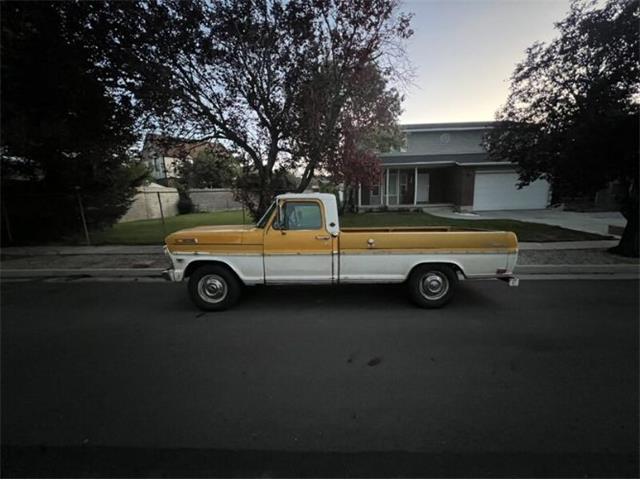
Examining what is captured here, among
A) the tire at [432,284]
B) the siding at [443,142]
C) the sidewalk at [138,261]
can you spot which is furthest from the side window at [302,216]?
the siding at [443,142]

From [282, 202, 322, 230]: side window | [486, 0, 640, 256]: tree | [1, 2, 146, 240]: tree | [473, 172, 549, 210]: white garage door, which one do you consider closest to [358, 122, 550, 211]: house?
[473, 172, 549, 210]: white garage door

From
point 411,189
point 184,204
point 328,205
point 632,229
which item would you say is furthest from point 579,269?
point 184,204

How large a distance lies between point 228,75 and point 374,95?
4.16 meters

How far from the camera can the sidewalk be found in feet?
22.3

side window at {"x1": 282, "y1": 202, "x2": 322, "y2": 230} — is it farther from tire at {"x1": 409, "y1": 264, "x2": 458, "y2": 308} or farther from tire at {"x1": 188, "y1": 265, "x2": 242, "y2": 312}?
tire at {"x1": 409, "y1": 264, "x2": 458, "y2": 308}

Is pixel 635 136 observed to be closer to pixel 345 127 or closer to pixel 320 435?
pixel 345 127

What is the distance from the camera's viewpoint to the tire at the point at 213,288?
4750 mm

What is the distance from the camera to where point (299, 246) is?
4.65 metres

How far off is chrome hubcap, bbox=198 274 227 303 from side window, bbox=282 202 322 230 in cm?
143

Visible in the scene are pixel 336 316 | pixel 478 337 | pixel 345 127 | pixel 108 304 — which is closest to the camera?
pixel 478 337

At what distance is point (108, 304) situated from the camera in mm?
5156

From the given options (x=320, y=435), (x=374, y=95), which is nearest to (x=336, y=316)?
(x=320, y=435)

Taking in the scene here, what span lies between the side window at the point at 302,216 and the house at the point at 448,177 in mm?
15272

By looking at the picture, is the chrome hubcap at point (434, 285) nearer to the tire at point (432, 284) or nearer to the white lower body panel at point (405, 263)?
the tire at point (432, 284)
